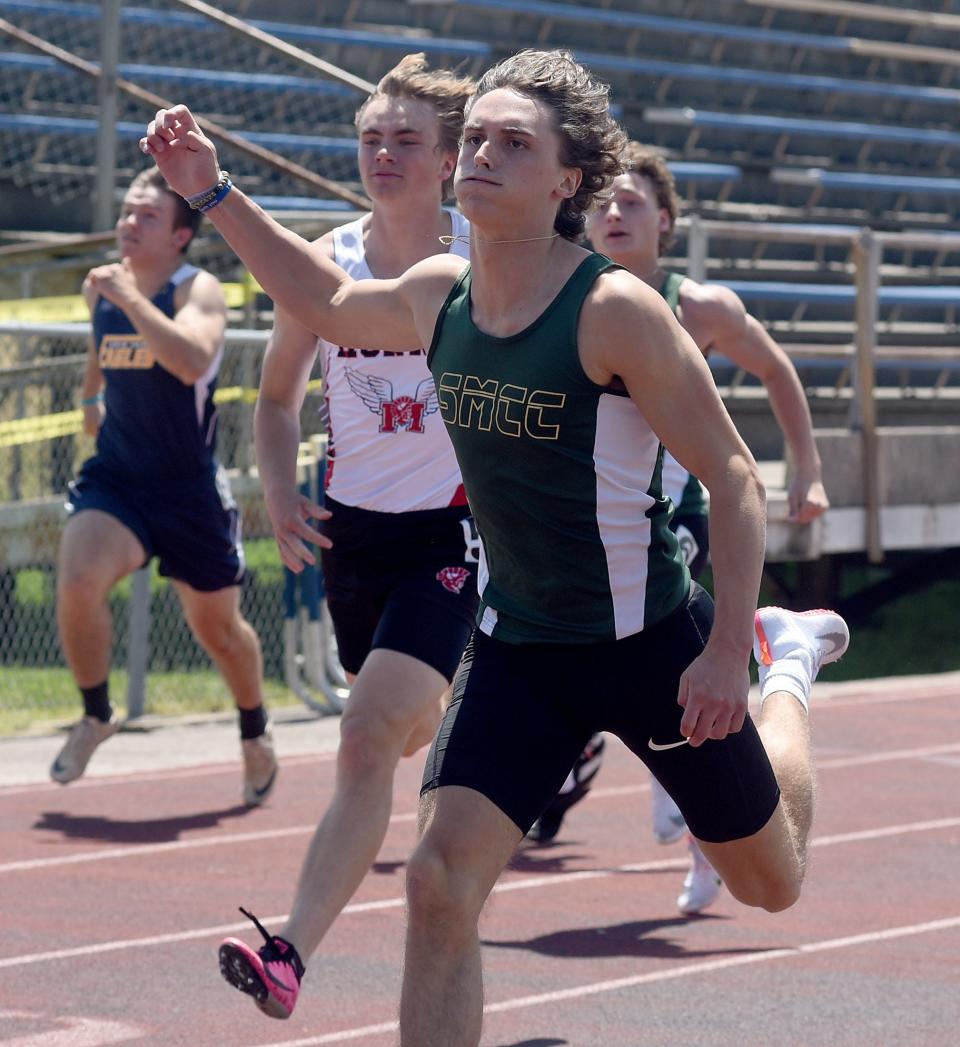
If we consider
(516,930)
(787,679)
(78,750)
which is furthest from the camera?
(78,750)

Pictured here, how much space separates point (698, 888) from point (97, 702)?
2667mm

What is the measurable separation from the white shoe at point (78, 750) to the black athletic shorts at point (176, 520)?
25.9 inches

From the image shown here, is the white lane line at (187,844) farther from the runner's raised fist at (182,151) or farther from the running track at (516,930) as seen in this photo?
the runner's raised fist at (182,151)

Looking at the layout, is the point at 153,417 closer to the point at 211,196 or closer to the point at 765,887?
the point at 211,196

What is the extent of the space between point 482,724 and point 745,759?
50cm

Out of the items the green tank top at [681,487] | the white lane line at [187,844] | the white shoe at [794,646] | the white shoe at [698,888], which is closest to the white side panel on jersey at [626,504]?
the white shoe at [794,646]

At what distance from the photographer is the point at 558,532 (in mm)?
3477

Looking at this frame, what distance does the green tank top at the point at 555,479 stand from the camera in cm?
335

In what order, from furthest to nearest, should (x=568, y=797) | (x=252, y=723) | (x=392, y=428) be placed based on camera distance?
(x=252, y=723) < (x=568, y=797) < (x=392, y=428)

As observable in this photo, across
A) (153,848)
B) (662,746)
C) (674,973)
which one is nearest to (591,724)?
(662,746)

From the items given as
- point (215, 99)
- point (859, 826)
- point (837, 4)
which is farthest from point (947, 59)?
point (859, 826)

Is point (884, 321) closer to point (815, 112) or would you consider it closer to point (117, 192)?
point (815, 112)

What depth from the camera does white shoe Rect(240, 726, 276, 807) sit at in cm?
755

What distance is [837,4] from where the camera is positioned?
21188 mm
